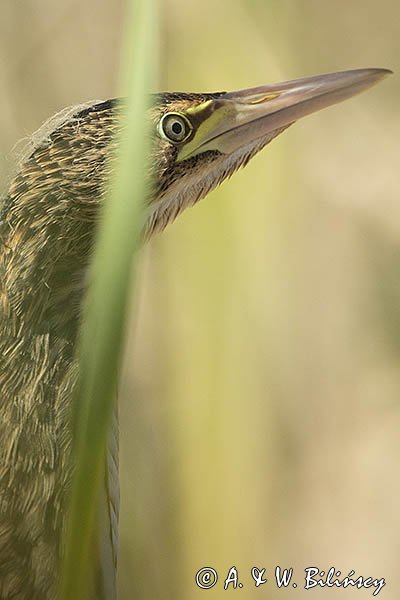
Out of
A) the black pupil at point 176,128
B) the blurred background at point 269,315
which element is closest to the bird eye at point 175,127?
the black pupil at point 176,128

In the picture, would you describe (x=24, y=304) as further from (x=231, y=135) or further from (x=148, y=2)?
(x=148, y=2)

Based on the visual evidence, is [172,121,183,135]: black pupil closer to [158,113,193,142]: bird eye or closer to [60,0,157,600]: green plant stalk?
[158,113,193,142]: bird eye

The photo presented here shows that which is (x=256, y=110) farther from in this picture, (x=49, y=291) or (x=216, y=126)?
(x=49, y=291)

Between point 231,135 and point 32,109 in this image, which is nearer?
point 231,135

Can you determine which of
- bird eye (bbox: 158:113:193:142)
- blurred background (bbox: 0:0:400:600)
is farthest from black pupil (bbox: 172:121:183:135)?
blurred background (bbox: 0:0:400:600)

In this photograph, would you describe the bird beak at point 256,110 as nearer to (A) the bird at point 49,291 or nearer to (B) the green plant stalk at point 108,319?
(A) the bird at point 49,291

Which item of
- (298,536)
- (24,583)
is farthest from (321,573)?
(24,583)

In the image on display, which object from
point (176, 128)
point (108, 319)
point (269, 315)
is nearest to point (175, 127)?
point (176, 128)
